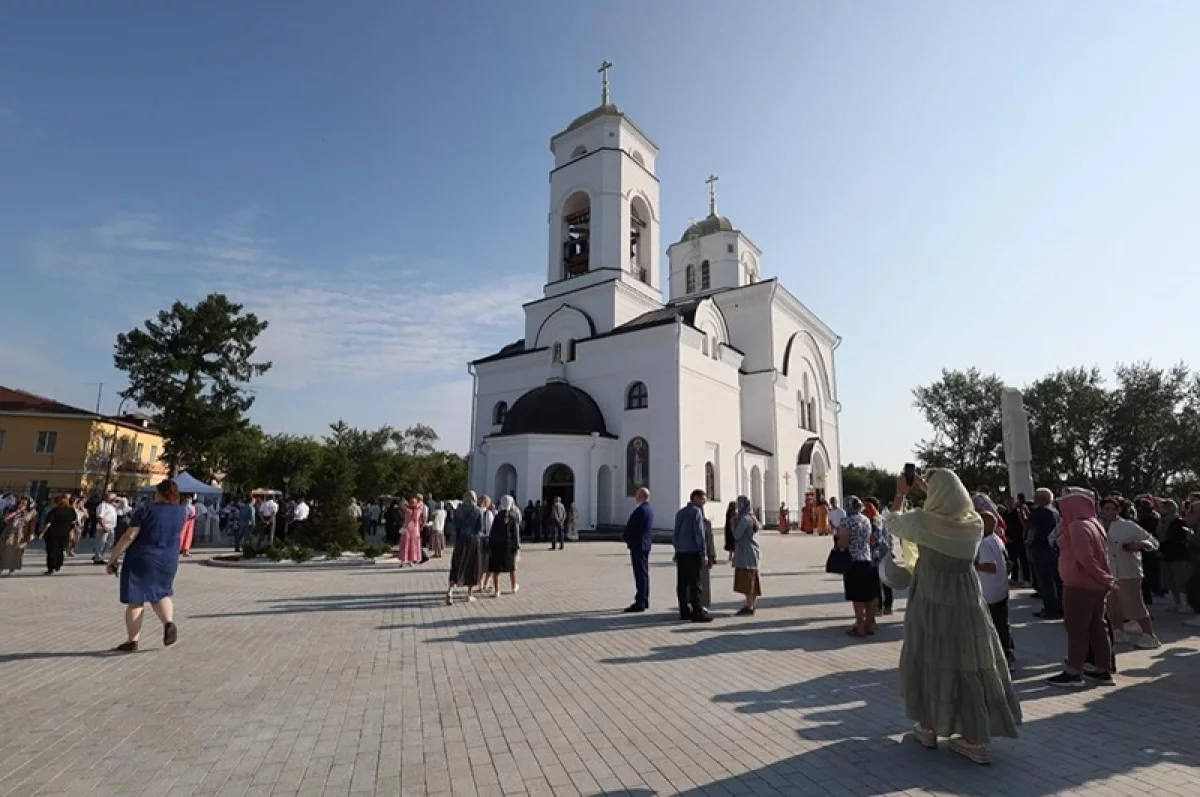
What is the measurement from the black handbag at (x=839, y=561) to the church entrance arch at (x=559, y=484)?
55.7 ft

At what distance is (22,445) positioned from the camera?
3459 centimetres

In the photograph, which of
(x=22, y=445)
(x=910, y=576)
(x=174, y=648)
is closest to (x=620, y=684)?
(x=910, y=576)

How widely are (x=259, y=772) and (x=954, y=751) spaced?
4184 mm

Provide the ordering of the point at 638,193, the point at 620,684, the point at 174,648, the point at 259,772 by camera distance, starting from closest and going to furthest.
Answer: the point at 259,772, the point at 620,684, the point at 174,648, the point at 638,193

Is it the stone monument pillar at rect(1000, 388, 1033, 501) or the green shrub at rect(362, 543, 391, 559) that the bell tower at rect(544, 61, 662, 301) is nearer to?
the green shrub at rect(362, 543, 391, 559)

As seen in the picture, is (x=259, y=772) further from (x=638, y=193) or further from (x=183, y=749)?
(x=638, y=193)

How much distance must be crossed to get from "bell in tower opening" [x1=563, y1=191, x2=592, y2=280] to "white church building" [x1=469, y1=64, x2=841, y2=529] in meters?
0.06

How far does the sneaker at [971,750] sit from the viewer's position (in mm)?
3643

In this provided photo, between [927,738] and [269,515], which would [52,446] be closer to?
[269,515]

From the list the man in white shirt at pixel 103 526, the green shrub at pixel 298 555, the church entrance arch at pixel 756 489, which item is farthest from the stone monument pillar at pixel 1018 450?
the man in white shirt at pixel 103 526

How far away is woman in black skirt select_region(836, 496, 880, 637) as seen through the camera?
750cm

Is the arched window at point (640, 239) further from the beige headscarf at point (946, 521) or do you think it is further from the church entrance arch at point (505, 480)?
the beige headscarf at point (946, 521)

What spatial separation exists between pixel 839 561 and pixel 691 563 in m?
1.96

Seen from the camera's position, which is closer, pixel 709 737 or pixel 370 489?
pixel 709 737
